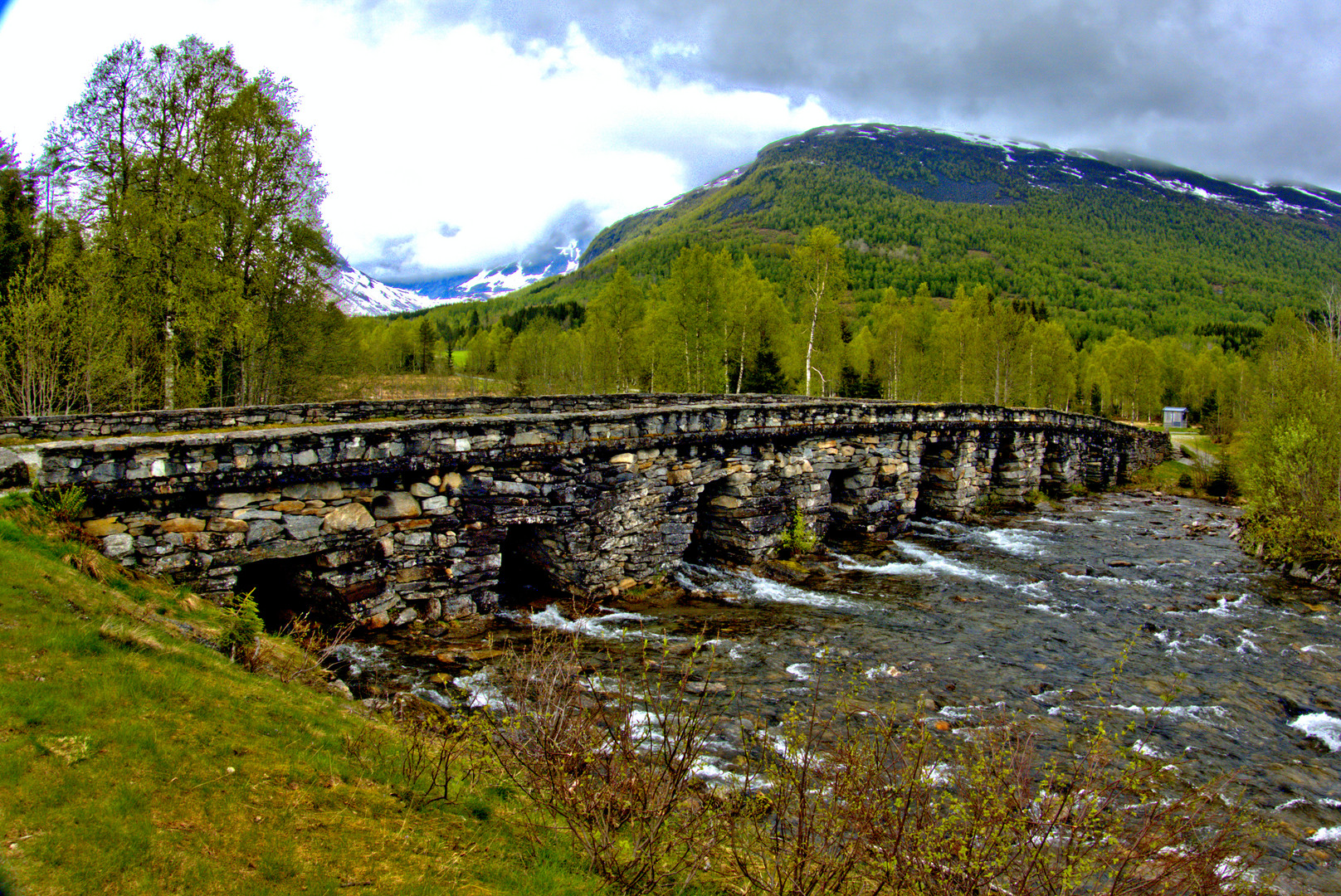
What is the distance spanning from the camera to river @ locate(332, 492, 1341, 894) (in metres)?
7.03

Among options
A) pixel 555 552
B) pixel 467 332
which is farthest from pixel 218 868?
pixel 467 332

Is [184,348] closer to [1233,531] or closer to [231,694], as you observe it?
[231,694]

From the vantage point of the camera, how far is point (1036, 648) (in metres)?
9.86

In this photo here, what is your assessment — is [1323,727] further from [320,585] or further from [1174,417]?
[1174,417]

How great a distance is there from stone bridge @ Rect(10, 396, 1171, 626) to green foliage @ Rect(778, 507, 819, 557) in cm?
42

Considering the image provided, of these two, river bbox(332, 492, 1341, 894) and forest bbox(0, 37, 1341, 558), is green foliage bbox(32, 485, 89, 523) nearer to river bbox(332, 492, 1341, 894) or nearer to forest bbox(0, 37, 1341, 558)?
river bbox(332, 492, 1341, 894)

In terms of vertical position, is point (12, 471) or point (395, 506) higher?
point (12, 471)

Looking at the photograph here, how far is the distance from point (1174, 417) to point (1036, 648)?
6351 cm

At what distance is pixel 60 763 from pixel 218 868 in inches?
41.5

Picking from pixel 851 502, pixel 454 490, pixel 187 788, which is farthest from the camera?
pixel 851 502

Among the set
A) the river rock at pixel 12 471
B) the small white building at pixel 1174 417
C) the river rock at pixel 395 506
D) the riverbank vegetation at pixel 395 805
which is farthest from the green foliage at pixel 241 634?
the small white building at pixel 1174 417

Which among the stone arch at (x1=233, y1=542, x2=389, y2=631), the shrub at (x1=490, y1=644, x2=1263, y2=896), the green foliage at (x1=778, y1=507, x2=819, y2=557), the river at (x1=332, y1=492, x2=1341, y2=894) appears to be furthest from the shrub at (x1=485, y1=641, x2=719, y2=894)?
the green foliage at (x1=778, y1=507, x2=819, y2=557)

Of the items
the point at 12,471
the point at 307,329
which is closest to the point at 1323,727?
the point at 12,471

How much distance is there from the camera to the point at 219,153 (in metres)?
20.3
